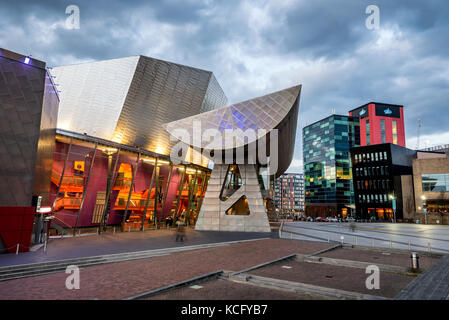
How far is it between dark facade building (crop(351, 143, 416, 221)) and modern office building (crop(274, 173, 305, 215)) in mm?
82698

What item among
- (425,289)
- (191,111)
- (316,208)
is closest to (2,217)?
(425,289)

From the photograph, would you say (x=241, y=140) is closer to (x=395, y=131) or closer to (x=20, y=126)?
(x=20, y=126)

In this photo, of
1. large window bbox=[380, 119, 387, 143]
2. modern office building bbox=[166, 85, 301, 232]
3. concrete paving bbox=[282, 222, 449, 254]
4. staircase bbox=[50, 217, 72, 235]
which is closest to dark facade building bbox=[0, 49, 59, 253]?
staircase bbox=[50, 217, 72, 235]

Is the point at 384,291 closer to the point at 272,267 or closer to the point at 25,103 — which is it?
the point at 272,267

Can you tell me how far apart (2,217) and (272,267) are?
12.5m

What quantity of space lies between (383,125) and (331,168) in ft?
79.7

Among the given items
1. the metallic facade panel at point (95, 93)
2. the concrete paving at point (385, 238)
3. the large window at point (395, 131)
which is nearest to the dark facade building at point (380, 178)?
the large window at point (395, 131)

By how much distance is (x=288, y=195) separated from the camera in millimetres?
162500

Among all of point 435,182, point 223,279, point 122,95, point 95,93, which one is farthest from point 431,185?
point 95,93

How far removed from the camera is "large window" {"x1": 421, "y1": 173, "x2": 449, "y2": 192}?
55162 millimetres

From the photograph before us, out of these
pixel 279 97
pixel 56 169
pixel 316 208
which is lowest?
pixel 316 208

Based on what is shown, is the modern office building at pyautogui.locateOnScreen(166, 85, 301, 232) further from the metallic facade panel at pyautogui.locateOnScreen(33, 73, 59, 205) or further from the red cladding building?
the red cladding building
